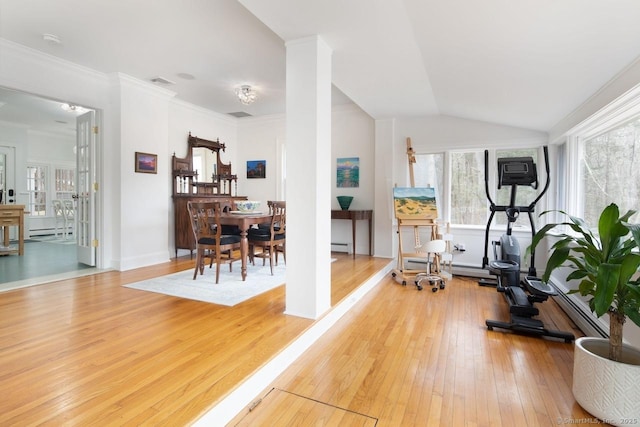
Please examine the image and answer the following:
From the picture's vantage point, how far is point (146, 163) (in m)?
4.85

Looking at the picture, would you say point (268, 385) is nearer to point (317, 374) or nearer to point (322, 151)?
point (317, 374)

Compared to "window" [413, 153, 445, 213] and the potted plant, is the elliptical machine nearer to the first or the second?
the potted plant

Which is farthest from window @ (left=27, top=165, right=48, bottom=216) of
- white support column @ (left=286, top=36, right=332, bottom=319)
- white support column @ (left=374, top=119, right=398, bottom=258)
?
white support column @ (left=286, top=36, right=332, bottom=319)

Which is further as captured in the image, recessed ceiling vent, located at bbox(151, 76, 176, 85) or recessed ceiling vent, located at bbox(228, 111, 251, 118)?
recessed ceiling vent, located at bbox(228, 111, 251, 118)

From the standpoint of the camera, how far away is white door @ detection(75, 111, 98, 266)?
4.57 meters

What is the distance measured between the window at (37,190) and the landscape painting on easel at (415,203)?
9007mm

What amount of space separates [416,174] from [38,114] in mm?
7576

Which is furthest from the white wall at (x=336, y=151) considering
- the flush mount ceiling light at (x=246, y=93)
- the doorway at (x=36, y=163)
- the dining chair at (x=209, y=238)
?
the doorway at (x=36, y=163)

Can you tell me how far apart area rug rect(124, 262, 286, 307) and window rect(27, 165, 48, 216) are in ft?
21.9

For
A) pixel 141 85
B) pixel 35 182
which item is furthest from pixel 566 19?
pixel 35 182

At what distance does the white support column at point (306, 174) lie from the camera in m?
2.71

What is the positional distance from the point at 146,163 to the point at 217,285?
2.43m

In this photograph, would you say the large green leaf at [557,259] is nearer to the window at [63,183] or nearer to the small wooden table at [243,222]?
the small wooden table at [243,222]

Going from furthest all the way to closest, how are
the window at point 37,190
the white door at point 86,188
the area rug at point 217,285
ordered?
1. the window at point 37,190
2. the white door at point 86,188
3. the area rug at point 217,285
